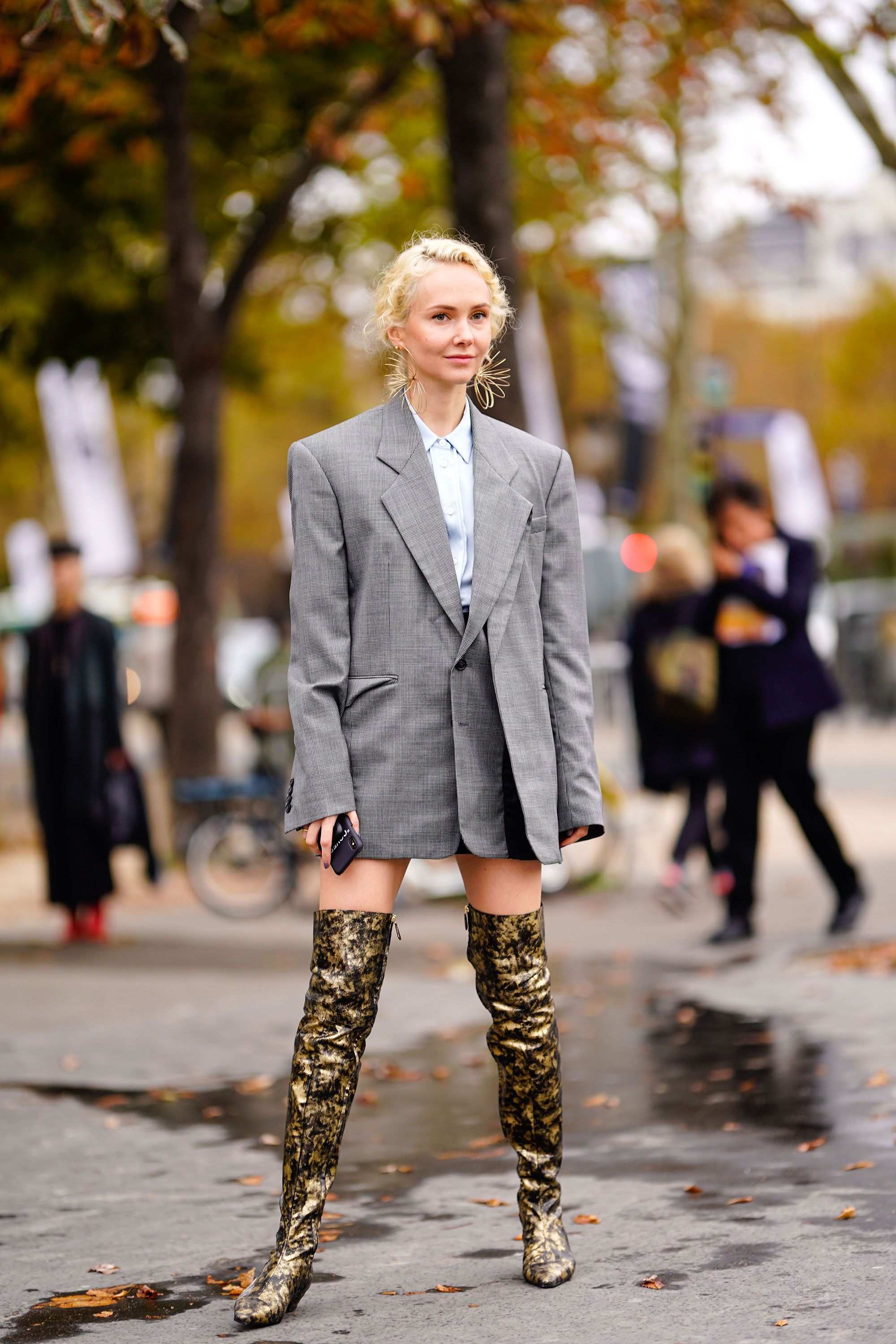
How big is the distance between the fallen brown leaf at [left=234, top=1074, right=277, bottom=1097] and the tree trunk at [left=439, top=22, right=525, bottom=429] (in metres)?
5.54

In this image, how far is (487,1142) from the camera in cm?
504

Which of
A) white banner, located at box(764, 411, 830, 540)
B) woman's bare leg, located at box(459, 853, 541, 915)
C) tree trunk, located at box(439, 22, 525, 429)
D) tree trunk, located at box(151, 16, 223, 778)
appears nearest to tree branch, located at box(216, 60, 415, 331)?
tree trunk, located at box(151, 16, 223, 778)

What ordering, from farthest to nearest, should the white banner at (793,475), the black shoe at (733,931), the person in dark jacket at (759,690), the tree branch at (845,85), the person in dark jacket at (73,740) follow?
the white banner at (793,475) < the person in dark jacket at (73,740) < the tree branch at (845,85) < the black shoe at (733,931) < the person in dark jacket at (759,690)

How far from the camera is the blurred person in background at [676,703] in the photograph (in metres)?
9.72

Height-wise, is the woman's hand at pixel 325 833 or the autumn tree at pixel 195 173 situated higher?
the autumn tree at pixel 195 173

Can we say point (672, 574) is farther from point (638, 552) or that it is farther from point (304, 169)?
point (638, 552)

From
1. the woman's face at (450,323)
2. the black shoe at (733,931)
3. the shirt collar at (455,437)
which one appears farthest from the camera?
the black shoe at (733,931)

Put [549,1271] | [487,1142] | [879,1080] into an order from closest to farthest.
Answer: [549,1271] < [487,1142] < [879,1080]

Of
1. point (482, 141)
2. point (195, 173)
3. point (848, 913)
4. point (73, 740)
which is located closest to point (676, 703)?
point (848, 913)

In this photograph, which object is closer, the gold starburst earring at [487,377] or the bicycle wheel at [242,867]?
the gold starburst earring at [487,377]

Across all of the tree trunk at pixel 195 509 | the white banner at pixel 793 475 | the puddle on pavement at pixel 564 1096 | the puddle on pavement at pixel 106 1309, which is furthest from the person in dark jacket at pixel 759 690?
the white banner at pixel 793 475

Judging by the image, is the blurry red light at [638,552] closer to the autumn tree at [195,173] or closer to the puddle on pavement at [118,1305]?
the autumn tree at [195,173]

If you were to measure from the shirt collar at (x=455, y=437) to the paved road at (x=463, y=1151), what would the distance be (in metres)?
1.74

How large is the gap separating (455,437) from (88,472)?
1705 cm
